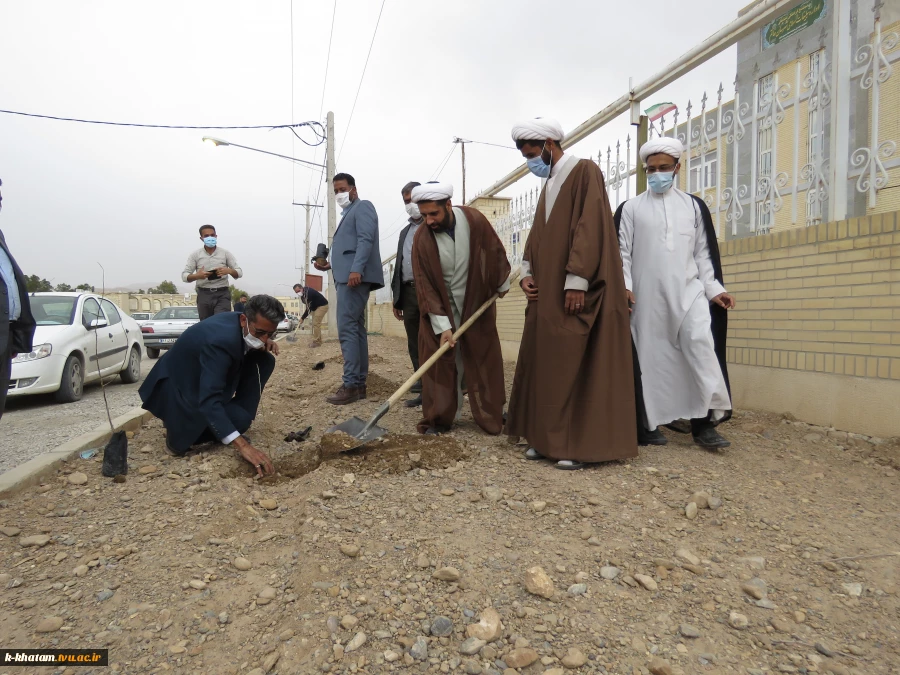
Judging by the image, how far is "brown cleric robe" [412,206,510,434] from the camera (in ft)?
11.4

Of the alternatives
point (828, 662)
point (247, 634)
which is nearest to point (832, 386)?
point (828, 662)

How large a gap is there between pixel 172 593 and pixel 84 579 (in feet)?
1.27

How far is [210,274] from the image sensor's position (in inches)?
270

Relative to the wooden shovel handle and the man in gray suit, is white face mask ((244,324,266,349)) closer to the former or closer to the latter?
the wooden shovel handle

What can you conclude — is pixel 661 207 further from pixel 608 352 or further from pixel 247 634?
pixel 247 634

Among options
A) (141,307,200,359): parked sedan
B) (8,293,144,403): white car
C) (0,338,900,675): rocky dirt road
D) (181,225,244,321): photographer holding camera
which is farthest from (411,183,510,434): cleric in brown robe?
(141,307,200,359): parked sedan

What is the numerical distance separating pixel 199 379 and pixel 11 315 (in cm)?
94

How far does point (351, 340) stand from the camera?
4512 mm

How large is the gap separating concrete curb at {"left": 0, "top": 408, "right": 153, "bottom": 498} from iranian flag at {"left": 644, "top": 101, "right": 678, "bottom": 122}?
4429 mm

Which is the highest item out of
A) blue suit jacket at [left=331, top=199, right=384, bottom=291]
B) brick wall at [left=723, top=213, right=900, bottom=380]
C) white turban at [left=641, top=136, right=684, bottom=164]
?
white turban at [left=641, top=136, right=684, bottom=164]

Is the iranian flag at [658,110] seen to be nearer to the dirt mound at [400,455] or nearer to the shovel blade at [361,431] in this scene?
the dirt mound at [400,455]

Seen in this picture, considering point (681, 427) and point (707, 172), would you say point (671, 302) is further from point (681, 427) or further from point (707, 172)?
point (707, 172)

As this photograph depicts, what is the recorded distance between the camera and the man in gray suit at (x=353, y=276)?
4531 mm

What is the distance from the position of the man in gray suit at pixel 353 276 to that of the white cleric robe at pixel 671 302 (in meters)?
2.19
